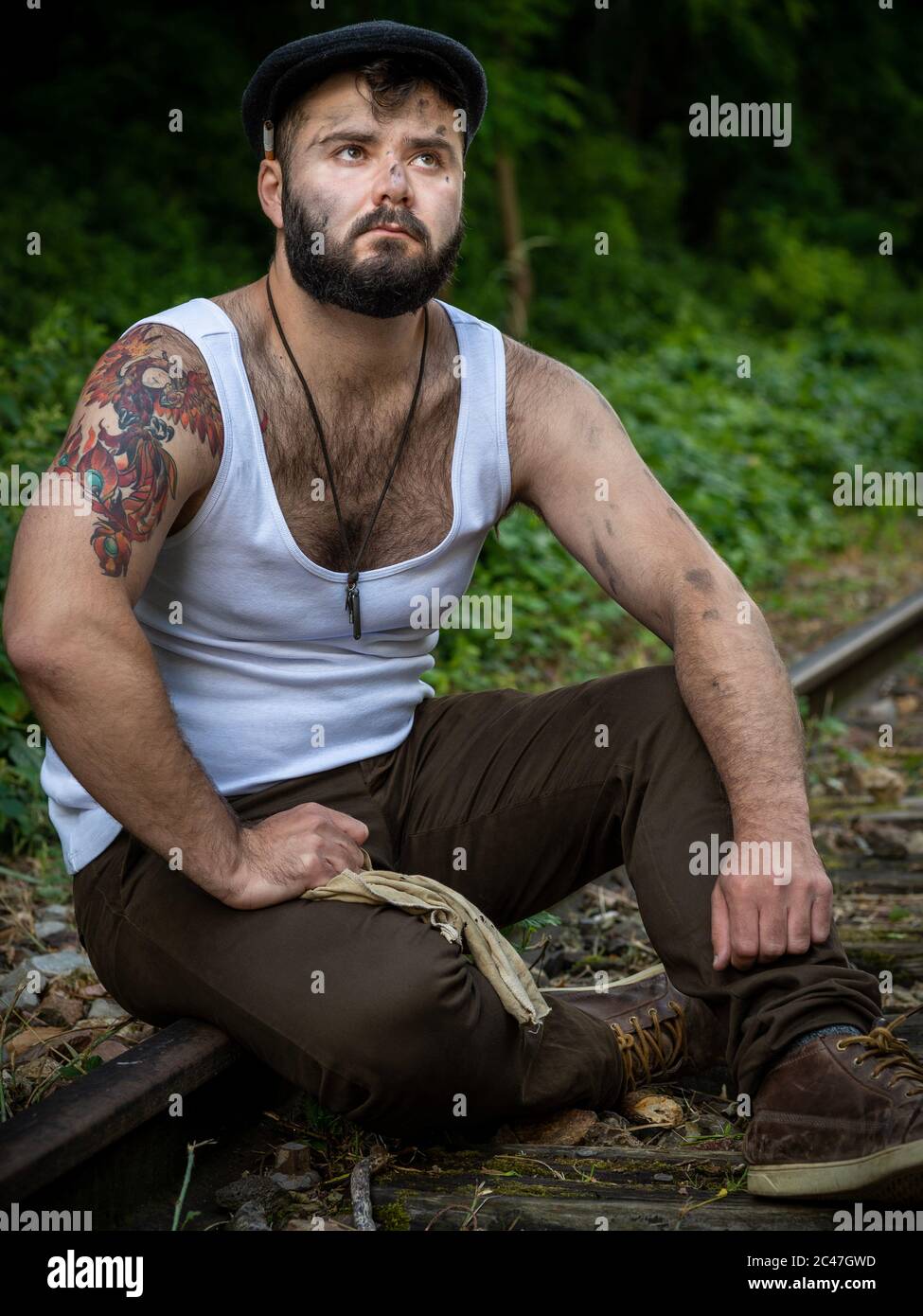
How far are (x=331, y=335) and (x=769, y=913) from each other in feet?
4.52

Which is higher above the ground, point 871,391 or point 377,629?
point 871,391

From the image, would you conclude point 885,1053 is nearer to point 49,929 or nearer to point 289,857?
point 289,857

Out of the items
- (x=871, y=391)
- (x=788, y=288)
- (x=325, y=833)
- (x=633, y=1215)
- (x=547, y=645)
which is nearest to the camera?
(x=633, y=1215)

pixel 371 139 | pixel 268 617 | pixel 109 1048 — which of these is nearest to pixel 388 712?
pixel 268 617

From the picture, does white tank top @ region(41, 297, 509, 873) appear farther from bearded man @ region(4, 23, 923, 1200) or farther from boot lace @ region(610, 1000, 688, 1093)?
boot lace @ region(610, 1000, 688, 1093)

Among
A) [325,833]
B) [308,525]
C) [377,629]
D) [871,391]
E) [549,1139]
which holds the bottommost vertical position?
[549,1139]

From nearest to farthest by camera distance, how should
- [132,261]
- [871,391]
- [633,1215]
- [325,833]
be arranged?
[633,1215], [325,833], [132,261], [871,391]

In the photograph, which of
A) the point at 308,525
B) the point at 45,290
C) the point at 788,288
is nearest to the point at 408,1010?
the point at 308,525

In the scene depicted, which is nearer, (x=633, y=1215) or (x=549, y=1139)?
(x=633, y=1215)

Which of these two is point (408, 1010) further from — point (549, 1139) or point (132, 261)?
point (132, 261)

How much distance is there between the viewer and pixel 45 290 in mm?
9828

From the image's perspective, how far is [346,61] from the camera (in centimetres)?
279

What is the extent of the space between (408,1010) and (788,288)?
60.3 ft

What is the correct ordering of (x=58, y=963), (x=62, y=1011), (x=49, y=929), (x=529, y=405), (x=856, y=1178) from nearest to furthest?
(x=856, y=1178) → (x=529, y=405) → (x=62, y=1011) → (x=58, y=963) → (x=49, y=929)
